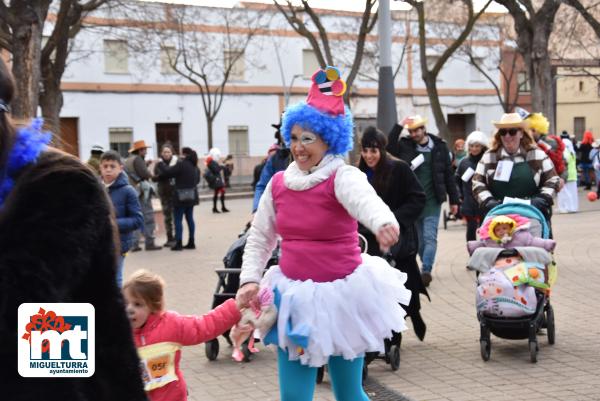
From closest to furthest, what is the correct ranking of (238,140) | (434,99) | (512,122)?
1. (512,122)
2. (434,99)
3. (238,140)

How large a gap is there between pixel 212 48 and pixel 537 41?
2318cm

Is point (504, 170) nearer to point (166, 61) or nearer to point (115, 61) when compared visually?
point (115, 61)

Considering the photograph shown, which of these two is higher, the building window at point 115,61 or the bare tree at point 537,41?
the building window at point 115,61

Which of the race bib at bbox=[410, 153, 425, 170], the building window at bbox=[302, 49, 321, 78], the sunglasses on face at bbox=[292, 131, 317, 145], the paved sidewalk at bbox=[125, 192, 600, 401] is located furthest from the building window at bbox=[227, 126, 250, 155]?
the sunglasses on face at bbox=[292, 131, 317, 145]

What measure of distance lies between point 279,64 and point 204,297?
36.9 m

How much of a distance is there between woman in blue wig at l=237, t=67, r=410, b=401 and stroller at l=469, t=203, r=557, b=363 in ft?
7.83

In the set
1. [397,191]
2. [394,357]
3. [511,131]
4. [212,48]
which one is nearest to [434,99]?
[212,48]

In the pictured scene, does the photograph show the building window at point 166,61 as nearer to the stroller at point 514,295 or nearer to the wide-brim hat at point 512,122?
the wide-brim hat at point 512,122

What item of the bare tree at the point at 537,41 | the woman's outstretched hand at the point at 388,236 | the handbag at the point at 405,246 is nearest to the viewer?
the woman's outstretched hand at the point at 388,236

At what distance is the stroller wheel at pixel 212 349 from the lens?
704cm

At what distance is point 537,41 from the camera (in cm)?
2286

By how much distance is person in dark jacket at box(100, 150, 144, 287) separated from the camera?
732 cm

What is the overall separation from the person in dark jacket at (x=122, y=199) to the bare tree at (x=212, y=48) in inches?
1279

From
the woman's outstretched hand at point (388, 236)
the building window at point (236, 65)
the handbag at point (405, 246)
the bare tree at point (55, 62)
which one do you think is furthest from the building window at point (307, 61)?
the woman's outstretched hand at point (388, 236)
